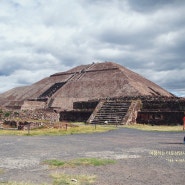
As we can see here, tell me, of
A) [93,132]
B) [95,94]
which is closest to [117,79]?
[95,94]

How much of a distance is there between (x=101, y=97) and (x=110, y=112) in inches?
852

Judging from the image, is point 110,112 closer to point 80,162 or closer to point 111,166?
point 80,162

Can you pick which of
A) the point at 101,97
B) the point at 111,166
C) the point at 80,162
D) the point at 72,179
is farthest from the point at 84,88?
the point at 72,179

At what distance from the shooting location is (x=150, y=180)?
8.33 metres

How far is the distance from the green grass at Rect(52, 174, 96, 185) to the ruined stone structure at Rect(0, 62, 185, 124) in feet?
79.5

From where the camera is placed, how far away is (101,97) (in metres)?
57.8

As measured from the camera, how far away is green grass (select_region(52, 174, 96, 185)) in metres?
7.96

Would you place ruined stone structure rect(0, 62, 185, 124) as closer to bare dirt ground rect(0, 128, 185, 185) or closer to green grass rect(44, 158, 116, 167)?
bare dirt ground rect(0, 128, 185, 185)

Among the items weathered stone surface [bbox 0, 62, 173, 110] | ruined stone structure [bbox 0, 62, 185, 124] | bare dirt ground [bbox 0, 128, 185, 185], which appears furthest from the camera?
weathered stone surface [bbox 0, 62, 173, 110]

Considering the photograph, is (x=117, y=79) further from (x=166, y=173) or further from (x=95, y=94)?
(x=166, y=173)

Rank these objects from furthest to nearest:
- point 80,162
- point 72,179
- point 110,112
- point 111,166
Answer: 1. point 110,112
2. point 80,162
3. point 111,166
4. point 72,179

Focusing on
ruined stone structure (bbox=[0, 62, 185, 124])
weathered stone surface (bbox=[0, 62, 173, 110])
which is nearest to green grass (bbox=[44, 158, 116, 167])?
ruined stone structure (bbox=[0, 62, 185, 124])

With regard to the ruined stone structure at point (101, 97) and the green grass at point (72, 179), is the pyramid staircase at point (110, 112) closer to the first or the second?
the ruined stone structure at point (101, 97)

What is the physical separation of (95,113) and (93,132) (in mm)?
12531
